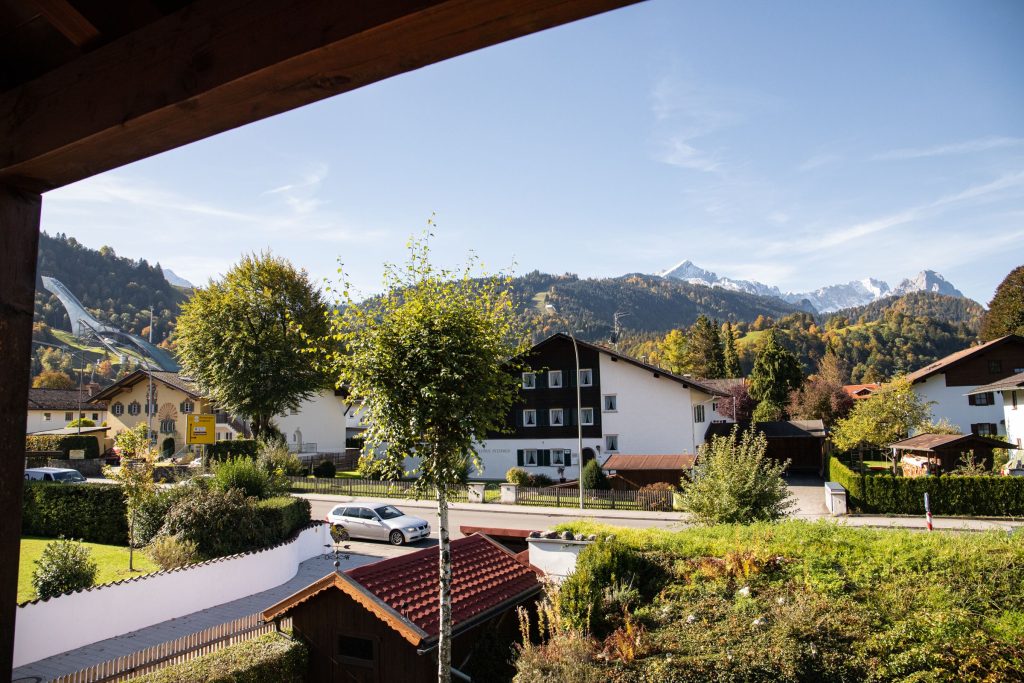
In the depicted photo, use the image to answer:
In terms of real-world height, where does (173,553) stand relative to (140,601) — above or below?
above

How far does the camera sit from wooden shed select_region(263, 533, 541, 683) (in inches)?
374

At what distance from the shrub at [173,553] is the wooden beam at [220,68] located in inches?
708

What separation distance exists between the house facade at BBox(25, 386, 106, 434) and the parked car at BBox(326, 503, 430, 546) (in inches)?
2168

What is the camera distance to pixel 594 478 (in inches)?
1385

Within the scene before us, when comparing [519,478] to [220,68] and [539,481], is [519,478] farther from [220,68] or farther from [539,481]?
[220,68]

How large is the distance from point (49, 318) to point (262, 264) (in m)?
158

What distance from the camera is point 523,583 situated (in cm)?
1201

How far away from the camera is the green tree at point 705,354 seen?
9031 centimetres

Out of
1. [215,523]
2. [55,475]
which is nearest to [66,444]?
[55,475]

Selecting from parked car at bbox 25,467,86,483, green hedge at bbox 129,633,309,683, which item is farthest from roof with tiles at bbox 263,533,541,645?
parked car at bbox 25,467,86,483

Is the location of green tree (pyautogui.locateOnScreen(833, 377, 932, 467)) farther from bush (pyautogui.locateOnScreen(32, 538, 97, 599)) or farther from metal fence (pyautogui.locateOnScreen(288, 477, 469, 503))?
bush (pyautogui.locateOnScreen(32, 538, 97, 599))

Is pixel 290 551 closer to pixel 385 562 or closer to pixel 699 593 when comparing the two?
pixel 385 562

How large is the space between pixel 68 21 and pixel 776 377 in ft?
243

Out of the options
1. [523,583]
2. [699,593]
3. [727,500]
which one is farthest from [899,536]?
→ [523,583]
